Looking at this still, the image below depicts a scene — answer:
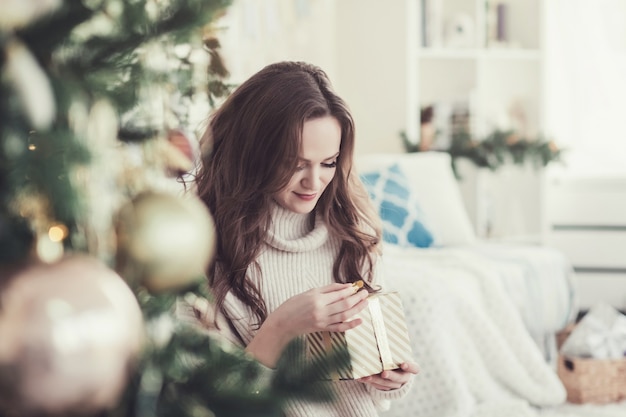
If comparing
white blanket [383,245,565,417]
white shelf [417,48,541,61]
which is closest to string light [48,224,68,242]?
white blanket [383,245,565,417]

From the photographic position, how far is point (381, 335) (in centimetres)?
123

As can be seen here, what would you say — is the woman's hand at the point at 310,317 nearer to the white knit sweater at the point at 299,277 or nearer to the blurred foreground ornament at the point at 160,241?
the white knit sweater at the point at 299,277

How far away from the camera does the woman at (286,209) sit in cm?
128

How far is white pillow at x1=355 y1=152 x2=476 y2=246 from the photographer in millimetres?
3211

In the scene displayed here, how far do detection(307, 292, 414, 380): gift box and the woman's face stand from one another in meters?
0.18

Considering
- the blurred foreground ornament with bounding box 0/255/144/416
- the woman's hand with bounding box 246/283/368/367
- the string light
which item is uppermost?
the string light

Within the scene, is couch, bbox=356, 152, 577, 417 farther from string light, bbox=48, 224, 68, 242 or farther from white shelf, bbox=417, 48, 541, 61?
string light, bbox=48, 224, 68, 242

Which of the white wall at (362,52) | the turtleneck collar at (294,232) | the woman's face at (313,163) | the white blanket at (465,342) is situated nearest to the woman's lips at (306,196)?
the woman's face at (313,163)

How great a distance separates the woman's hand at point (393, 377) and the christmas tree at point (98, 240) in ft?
2.55

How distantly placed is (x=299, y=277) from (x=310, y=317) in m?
0.27

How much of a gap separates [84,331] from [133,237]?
75mm

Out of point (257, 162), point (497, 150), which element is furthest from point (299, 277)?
point (497, 150)

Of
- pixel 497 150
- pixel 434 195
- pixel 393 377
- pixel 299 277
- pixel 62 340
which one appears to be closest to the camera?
pixel 62 340

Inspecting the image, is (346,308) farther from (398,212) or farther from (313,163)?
(398,212)
